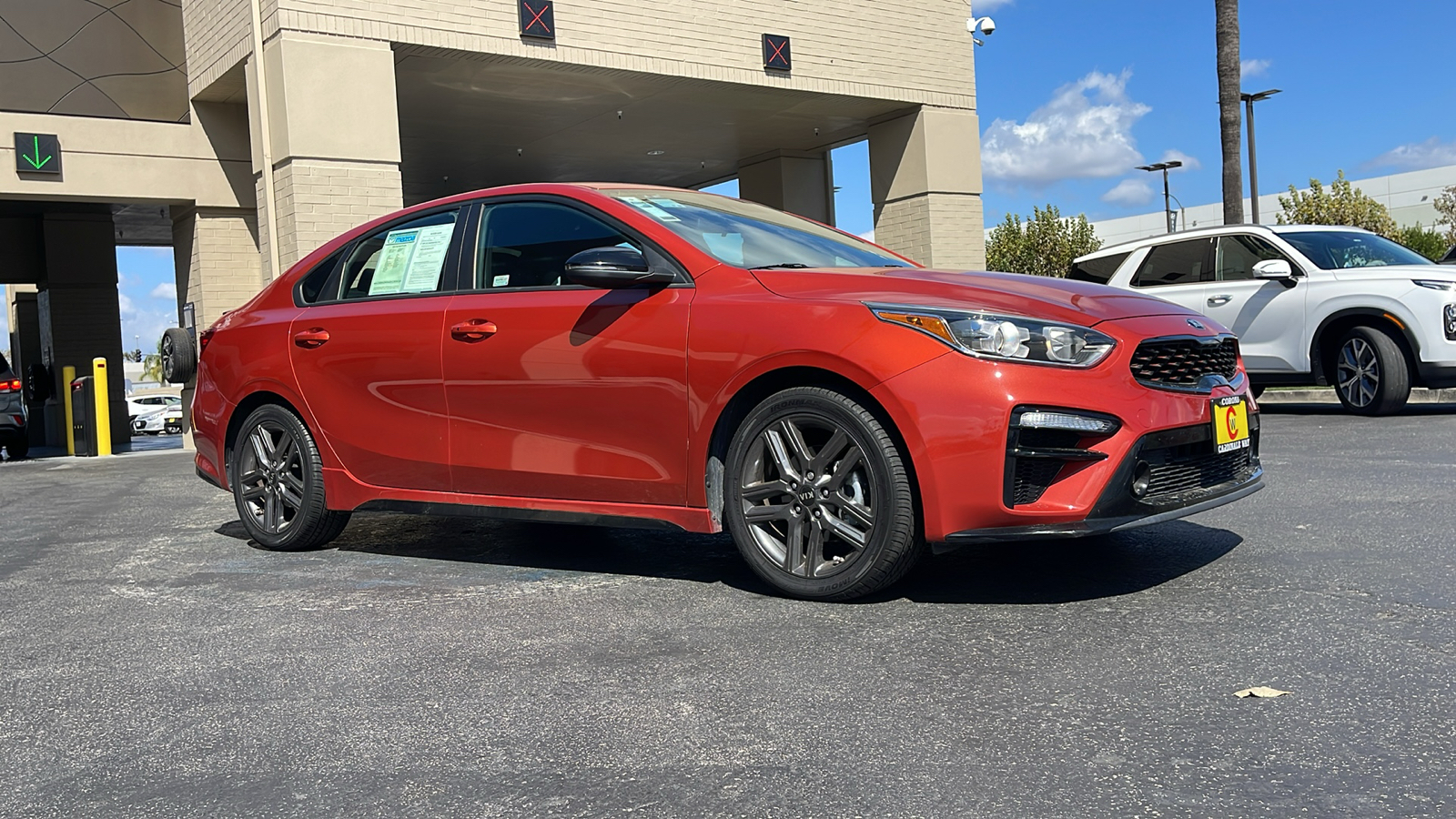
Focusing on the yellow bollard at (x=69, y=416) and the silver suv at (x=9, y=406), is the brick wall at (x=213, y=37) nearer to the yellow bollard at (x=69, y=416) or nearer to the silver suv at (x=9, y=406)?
the silver suv at (x=9, y=406)

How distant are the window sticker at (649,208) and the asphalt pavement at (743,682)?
1.37 meters

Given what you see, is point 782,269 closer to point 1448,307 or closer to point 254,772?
point 254,772

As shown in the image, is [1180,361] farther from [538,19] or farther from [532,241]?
[538,19]

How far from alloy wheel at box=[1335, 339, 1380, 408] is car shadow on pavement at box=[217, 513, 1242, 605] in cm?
590

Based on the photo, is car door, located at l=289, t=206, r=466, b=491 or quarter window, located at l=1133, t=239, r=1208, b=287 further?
quarter window, located at l=1133, t=239, r=1208, b=287

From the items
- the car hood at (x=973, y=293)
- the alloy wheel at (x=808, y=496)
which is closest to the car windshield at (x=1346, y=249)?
the car hood at (x=973, y=293)

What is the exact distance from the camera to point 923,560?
16.2 feet

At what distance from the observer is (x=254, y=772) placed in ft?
9.29

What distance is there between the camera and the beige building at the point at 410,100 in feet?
40.7

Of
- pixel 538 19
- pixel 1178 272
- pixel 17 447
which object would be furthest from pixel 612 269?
pixel 17 447

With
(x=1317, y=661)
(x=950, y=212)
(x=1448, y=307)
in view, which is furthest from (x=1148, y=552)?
(x=950, y=212)

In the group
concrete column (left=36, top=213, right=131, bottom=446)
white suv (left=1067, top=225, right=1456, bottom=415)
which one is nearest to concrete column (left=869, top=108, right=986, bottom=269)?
white suv (left=1067, top=225, right=1456, bottom=415)

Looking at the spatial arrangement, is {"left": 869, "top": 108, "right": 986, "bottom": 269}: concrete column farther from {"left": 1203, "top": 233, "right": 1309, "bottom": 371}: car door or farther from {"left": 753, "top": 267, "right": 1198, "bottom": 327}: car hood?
{"left": 753, "top": 267, "right": 1198, "bottom": 327}: car hood

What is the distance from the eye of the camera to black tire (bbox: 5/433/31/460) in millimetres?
16320
